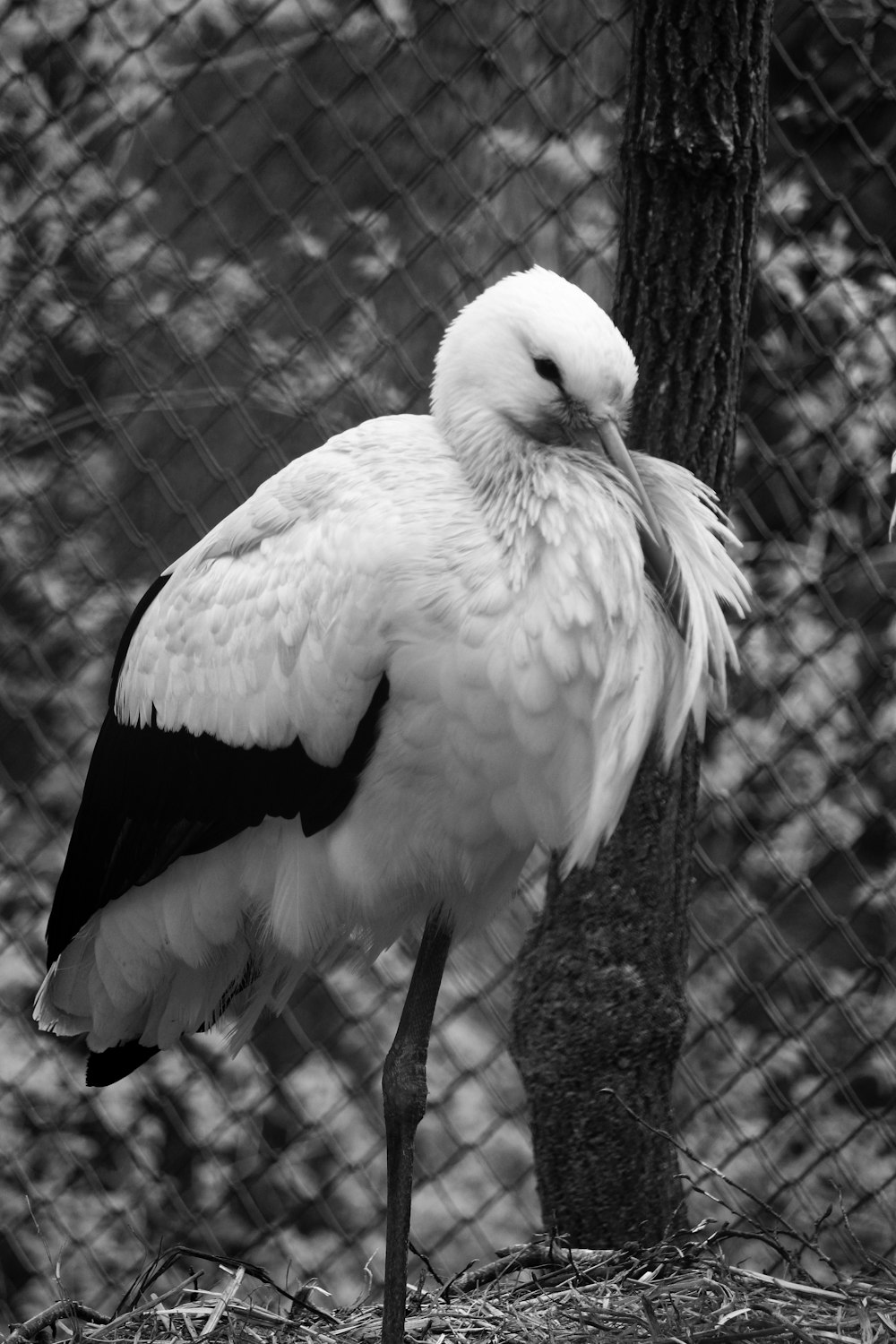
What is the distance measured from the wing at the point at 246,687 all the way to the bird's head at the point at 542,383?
0.39 feet

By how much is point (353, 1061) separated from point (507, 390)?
149 cm

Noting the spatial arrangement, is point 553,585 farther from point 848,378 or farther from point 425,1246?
point 425,1246

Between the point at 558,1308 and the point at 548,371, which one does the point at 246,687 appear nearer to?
the point at 548,371

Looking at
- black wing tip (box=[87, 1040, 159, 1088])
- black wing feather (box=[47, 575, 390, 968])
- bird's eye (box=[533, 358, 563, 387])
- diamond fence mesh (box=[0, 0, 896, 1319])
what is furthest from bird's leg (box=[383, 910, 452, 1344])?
diamond fence mesh (box=[0, 0, 896, 1319])

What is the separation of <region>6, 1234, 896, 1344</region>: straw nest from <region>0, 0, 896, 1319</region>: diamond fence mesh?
2.34 feet

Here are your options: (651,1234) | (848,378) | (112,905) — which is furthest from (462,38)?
(651,1234)

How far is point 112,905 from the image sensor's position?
6.15ft

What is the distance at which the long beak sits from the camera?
1.60m

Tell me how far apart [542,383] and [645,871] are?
22.9 inches

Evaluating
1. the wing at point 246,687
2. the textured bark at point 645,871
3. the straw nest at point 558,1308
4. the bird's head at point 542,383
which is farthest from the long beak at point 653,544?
the straw nest at point 558,1308

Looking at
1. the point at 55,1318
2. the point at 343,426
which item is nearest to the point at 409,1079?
the point at 55,1318

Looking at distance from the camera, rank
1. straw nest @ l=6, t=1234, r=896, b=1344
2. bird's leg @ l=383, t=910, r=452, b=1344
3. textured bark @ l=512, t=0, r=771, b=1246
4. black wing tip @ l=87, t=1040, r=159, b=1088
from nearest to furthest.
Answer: straw nest @ l=6, t=1234, r=896, b=1344, bird's leg @ l=383, t=910, r=452, b=1344, textured bark @ l=512, t=0, r=771, b=1246, black wing tip @ l=87, t=1040, r=159, b=1088

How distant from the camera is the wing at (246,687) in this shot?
5.12 ft

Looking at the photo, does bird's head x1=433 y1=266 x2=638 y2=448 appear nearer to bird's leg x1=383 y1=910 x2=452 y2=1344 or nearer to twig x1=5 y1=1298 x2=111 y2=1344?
bird's leg x1=383 y1=910 x2=452 y2=1344
